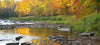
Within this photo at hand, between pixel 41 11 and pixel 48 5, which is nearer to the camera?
pixel 48 5

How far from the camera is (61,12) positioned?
127 feet

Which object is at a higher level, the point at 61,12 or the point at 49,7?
the point at 49,7

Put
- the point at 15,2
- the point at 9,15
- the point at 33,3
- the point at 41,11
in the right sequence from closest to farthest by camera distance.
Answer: the point at 41,11 < the point at 33,3 < the point at 9,15 < the point at 15,2

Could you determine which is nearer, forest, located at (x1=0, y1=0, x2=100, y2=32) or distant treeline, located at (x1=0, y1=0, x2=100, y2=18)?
forest, located at (x1=0, y1=0, x2=100, y2=32)

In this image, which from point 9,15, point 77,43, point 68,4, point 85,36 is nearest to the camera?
point 77,43

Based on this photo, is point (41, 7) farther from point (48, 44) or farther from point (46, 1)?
point (48, 44)

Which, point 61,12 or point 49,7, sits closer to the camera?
point 61,12

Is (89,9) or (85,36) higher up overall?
(89,9)

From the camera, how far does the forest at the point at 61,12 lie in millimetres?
13411

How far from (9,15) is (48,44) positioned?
210ft

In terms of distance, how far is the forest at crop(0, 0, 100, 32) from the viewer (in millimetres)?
13411

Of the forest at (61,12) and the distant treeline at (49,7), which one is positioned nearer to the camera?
the forest at (61,12)

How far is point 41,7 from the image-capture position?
171 ft

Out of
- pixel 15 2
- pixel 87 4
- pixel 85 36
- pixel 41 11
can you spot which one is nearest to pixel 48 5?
pixel 41 11
